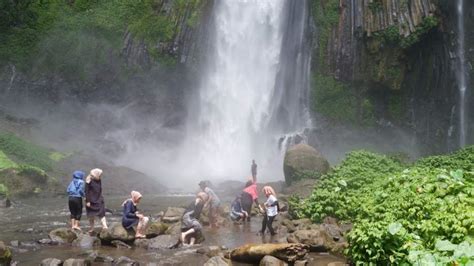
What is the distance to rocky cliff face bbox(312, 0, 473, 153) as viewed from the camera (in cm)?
Answer: 3566

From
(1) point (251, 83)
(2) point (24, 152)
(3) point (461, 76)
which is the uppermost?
(1) point (251, 83)

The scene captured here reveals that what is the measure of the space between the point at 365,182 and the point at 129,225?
8.32m

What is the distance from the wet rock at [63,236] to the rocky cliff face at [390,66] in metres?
29.9

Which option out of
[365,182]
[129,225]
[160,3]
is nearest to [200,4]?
[160,3]

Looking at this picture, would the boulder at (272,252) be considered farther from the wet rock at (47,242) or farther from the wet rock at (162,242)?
the wet rock at (47,242)

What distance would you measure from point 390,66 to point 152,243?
30158 mm

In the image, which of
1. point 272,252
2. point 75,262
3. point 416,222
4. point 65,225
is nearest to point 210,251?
point 272,252

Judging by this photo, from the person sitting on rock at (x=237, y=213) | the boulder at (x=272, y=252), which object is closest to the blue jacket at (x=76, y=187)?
the boulder at (x=272, y=252)

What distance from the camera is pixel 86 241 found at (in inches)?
471

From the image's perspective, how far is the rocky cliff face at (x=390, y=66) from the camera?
35.7 m

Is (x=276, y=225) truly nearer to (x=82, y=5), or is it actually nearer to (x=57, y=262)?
(x=57, y=262)

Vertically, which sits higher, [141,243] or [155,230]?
[155,230]

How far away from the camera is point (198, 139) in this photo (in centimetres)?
3916

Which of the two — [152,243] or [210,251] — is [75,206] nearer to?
[152,243]
